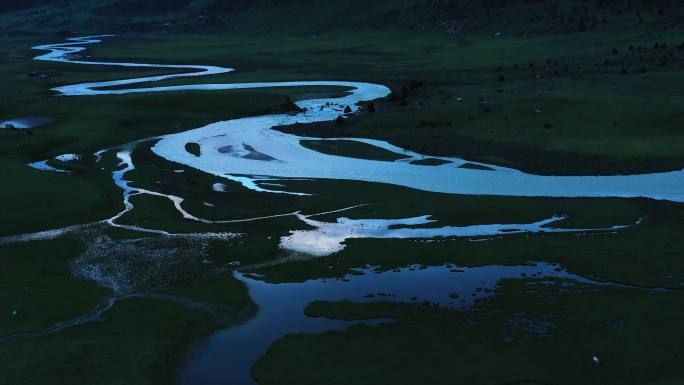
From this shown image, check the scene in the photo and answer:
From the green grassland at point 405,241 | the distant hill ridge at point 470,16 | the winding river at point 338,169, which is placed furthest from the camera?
the distant hill ridge at point 470,16

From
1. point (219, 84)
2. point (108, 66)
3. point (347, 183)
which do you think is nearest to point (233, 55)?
point (108, 66)

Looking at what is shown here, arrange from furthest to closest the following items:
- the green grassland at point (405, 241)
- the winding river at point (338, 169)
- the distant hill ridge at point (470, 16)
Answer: the distant hill ridge at point (470, 16), the winding river at point (338, 169), the green grassland at point (405, 241)

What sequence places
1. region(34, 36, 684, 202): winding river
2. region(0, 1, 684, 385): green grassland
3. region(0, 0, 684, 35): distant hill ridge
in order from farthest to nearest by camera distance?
region(0, 0, 684, 35): distant hill ridge, region(34, 36, 684, 202): winding river, region(0, 1, 684, 385): green grassland

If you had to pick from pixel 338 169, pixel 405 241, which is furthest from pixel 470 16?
pixel 405 241

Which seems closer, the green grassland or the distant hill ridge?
the green grassland

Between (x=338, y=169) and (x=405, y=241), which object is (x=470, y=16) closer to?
(x=338, y=169)

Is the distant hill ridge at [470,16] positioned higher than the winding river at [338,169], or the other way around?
the distant hill ridge at [470,16]

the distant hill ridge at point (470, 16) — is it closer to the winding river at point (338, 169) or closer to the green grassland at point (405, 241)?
the green grassland at point (405, 241)

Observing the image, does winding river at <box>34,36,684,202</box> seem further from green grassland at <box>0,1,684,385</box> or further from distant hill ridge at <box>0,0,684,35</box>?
distant hill ridge at <box>0,0,684,35</box>

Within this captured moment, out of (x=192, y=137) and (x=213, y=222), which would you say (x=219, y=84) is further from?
(x=213, y=222)

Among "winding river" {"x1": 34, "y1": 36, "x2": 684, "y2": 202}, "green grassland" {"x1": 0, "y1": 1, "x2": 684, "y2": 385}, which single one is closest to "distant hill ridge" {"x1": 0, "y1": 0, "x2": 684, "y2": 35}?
"green grassland" {"x1": 0, "y1": 1, "x2": 684, "y2": 385}

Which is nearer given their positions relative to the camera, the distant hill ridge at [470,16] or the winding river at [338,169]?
the winding river at [338,169]

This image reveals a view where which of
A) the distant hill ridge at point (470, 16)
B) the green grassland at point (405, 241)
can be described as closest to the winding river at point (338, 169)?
the green grassland at point (405, 241)
